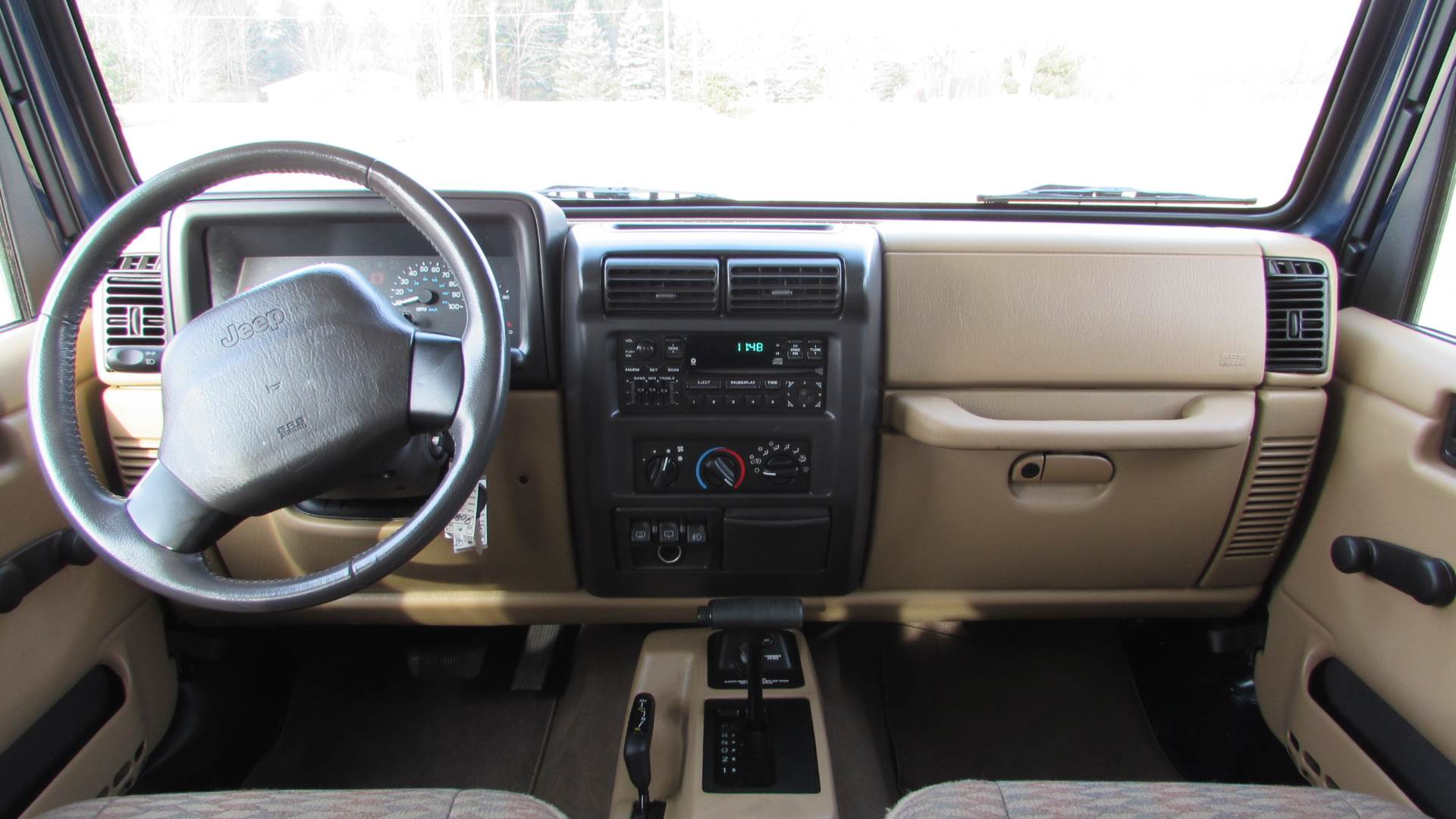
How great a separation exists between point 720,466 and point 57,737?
129cm

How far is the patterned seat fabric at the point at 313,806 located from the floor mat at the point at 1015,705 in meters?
1.16

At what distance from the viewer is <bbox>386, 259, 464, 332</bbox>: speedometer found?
1438 millimetres

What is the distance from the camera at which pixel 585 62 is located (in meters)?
1.65

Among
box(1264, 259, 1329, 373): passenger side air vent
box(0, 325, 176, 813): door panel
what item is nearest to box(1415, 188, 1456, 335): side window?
box(1264, 259, 1329, 373): passenger side air vent

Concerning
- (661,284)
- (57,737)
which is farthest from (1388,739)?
(57,737)

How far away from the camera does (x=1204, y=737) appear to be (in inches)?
73.1

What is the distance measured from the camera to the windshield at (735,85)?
163cm

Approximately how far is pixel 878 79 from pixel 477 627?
167 cm

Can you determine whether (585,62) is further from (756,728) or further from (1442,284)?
(1442,284)

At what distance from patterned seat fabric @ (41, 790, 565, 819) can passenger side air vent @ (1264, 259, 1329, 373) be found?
1578 millimetres

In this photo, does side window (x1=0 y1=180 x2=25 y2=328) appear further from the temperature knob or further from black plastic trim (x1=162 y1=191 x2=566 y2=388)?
the temperature knob

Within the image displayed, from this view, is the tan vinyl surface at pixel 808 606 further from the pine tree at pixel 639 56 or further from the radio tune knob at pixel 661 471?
the pine tree at pixel 639 56

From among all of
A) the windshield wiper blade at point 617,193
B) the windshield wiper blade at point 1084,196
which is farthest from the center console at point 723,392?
the windshield wiper blade at point 1084,196

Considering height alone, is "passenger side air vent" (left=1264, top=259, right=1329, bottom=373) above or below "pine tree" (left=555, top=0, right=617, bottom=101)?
below
